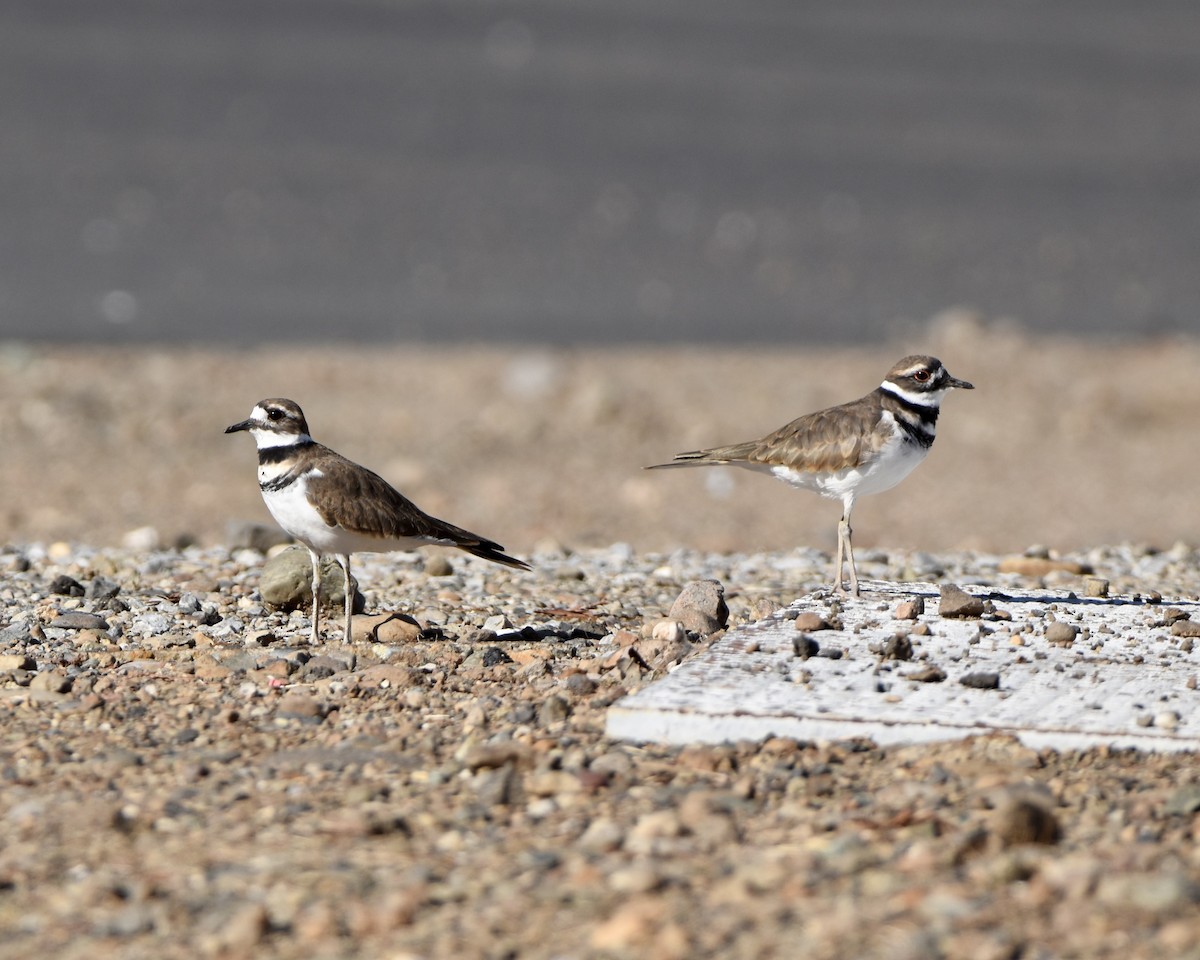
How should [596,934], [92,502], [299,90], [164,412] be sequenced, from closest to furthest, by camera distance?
[596,934] < [92,502] < [164,412] < [299,90]

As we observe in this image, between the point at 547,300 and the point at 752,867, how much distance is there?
1169 centimetres

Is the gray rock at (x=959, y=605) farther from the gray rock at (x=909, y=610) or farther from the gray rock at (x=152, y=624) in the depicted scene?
the gray rock at (x=152, y=624)

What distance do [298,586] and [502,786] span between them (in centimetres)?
217

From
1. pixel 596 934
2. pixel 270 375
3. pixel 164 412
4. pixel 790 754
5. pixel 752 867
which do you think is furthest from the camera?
pixel 270 375

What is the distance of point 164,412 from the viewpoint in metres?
11.3

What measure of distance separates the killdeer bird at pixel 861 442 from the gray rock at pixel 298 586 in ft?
4.09

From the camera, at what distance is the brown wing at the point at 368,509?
575 centimetres

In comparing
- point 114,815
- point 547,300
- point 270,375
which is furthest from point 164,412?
point 114,815

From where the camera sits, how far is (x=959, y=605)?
5691 mm

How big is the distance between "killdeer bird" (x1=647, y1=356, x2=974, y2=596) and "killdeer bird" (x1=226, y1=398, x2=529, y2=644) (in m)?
0.84

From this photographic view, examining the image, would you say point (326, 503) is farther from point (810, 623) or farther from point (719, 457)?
point (810, 623)

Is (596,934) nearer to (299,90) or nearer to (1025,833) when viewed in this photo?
(1025,833)

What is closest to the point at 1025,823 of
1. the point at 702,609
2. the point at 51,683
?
the point at 702,609

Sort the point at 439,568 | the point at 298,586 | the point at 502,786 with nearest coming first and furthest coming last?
1. the point at 502,786
2. the point at 298,586
3. the point at 439,568
